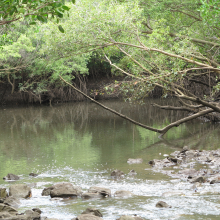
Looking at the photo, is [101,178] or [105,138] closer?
[101,178]

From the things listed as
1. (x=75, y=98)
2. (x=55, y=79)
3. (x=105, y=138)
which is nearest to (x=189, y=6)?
(x=105, y=138)

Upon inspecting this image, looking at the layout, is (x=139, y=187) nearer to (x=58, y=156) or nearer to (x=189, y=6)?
(x=58, y=156)

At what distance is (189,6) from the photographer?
50.3 ft

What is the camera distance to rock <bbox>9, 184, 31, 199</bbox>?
5.89 m

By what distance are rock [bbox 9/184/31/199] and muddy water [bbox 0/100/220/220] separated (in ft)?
0.50

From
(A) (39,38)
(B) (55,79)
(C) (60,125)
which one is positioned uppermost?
(A) (39,38)

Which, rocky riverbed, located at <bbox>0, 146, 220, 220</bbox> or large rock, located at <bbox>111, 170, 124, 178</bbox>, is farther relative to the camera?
large rock, located at <bbox>111, 170, 124, 178</bbox>

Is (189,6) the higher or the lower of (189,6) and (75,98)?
the higher

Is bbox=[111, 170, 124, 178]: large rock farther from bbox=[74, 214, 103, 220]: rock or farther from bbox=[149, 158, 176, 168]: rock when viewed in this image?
bbox=[74, 214, 103, 220]: rock

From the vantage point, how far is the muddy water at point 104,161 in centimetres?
520

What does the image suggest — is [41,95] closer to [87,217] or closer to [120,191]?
[120,191]

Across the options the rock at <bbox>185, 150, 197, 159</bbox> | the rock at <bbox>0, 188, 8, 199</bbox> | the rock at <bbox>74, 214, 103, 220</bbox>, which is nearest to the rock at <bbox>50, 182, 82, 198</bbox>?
the rock at <bbox>0, 188, 8, 199</bbox>

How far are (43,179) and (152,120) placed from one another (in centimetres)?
1059

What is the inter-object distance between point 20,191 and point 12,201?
427mm
